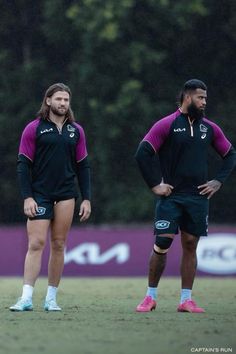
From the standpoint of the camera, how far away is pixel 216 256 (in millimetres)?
23516

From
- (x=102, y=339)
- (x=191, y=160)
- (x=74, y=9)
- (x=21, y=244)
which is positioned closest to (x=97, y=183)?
(x=74, y=9)

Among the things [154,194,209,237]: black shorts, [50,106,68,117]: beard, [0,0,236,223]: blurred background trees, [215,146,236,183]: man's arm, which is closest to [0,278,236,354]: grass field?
[154,194,209,237]: black shorts

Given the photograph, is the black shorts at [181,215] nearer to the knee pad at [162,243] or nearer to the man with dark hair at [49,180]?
the knee pad at [162,243]

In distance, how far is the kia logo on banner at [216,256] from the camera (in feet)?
76.9

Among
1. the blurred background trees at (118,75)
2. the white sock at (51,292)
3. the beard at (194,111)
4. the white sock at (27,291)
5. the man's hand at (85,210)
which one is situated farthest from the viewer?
the blurred background trees at (118,75)

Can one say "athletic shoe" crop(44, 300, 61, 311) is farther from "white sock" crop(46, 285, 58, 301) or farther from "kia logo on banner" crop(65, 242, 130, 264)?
"kia logo on banner" crop(65, 242, 130, 264)

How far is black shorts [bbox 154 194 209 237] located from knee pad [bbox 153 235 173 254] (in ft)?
0.20

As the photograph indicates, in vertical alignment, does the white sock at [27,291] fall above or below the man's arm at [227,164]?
below

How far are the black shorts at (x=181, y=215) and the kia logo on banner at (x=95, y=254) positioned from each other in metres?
11.9

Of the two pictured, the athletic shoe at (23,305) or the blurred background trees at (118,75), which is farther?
the blurred background trees at (118,75)

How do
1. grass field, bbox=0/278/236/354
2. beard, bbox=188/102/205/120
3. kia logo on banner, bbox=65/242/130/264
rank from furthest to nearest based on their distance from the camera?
kia logo on banner, bbox=65/242/130/264 < beard, bbox=188/102/205/120 < grass field, bbox=0/278/236/354

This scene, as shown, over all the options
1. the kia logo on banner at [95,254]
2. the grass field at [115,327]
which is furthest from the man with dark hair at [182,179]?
the kia logo on banner at [95,254]

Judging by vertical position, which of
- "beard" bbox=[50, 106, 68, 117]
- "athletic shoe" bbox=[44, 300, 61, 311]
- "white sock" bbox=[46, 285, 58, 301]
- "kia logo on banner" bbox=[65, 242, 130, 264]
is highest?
"beard" bbox=[50, 106, 68, 117]

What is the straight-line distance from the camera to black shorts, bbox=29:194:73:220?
38.8 ft
